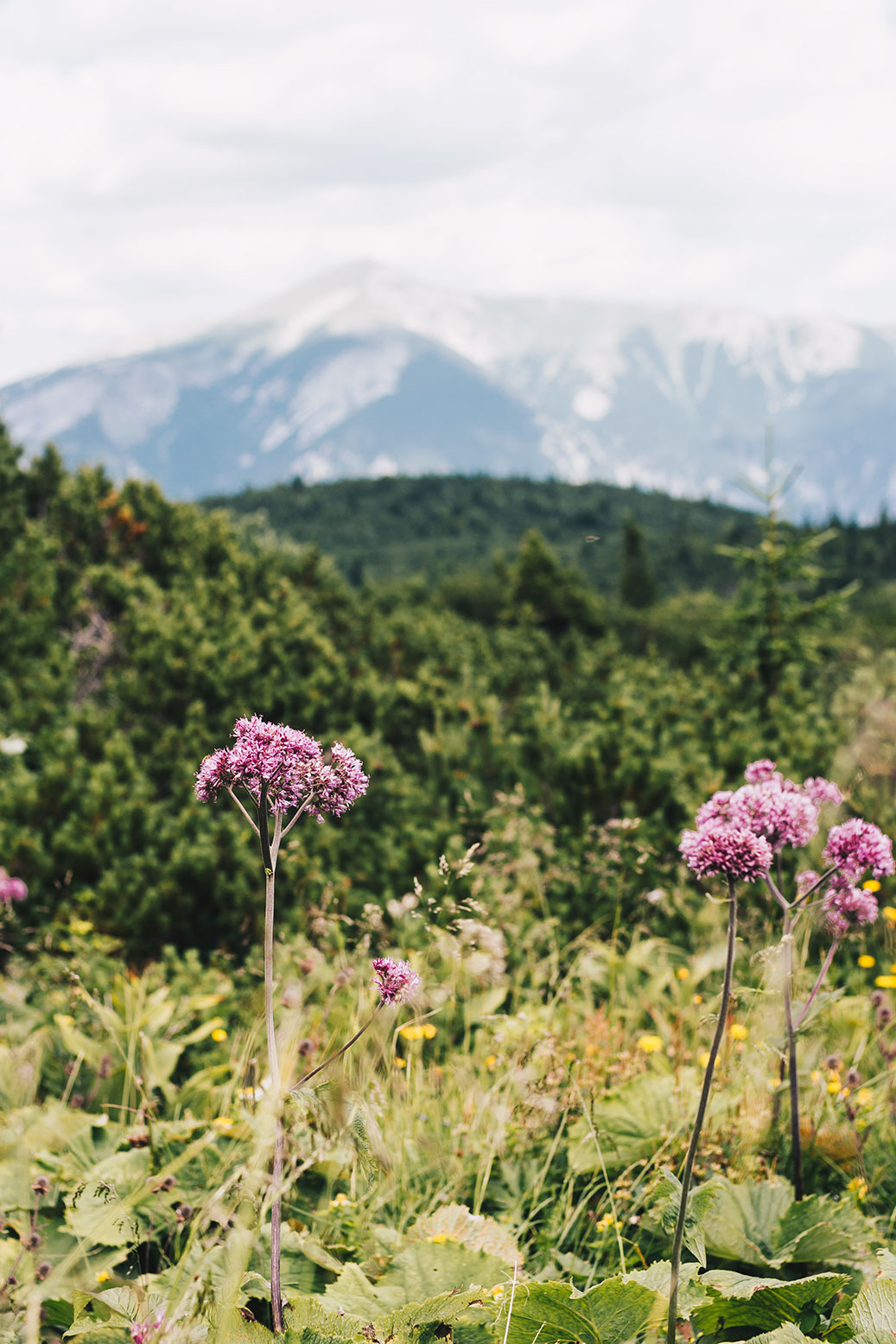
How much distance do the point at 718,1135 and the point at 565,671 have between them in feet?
22.2

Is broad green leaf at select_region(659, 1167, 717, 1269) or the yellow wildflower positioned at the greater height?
→ broad green leaf at select_region(659, 1167, 717, 1269)

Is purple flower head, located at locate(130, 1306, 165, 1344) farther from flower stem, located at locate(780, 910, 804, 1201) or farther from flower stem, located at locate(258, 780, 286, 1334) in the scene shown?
flower stem, located at locate(780, 910, 804, 1201)

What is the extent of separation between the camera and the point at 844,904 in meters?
2.18

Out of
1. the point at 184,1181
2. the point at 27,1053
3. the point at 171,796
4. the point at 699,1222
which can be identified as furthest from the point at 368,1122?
the point at 171,796

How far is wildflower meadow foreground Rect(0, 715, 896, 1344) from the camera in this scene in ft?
4.75

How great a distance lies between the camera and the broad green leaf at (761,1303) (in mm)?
1515

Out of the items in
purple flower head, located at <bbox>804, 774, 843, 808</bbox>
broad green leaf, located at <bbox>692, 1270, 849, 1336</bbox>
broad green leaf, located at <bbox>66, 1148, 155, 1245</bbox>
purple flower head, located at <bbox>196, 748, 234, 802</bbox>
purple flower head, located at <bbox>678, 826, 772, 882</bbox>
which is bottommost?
broad green leaf, located at <bbox>66, 1148, 155, 1245</bbox>

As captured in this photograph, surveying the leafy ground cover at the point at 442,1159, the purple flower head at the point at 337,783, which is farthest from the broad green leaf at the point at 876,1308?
the purple flower head at the point at 337,783

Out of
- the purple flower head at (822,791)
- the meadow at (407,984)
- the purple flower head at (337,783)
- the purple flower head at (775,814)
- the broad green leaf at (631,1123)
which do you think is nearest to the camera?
the purple flower head at (337,783)

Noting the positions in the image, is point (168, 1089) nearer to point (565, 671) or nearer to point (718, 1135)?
point (718, 1135)

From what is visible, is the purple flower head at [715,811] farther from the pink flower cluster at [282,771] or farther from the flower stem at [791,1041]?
the pink flower cluster at [282,771]

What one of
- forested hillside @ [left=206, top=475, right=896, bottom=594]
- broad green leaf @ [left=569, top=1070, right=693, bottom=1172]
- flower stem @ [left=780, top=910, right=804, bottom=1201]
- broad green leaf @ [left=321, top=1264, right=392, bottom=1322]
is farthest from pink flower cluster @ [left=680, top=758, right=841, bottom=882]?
forested hillside @ [left=206, top=475, right=896, bottom=594]

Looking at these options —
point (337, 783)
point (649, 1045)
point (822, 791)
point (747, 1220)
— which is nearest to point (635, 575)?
point (649, 1045)

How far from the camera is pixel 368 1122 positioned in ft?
4.27
